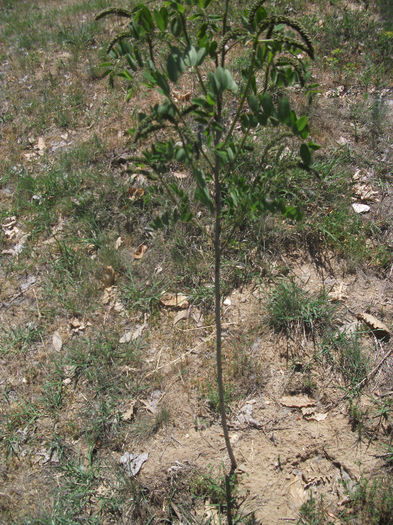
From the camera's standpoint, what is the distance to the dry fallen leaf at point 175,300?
357 centimetres

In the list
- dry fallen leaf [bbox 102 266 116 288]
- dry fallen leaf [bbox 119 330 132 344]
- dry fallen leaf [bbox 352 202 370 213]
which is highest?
dry fallen leaf [bbox 352 202 370 213]

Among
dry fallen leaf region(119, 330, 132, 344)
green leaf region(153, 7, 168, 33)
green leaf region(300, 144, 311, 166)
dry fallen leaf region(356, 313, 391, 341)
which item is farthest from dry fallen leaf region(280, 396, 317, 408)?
green leaf region(153, 7, 168, 33)

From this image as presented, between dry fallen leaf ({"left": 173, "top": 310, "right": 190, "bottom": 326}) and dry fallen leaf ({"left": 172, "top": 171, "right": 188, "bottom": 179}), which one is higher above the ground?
dry fallen leaf ({"left": 172, "top": 171, "right": 188, "bottom": 179})

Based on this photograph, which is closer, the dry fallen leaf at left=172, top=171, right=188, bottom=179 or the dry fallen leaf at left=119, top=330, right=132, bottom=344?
the dry fallen leaf at left=119, top=330, right=132, bottom=344

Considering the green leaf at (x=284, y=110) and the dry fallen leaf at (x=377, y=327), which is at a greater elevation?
the green leaf at (x=284, y=110)

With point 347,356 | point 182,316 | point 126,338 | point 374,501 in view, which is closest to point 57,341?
point 126,338

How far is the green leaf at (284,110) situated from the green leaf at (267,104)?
7 centimetres

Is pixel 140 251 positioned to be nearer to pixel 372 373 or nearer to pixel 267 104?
pixel 372 373

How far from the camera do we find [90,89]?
5789mm

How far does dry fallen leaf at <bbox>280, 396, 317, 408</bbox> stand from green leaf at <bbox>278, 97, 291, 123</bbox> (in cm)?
202

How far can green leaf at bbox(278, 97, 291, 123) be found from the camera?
58.5 inches

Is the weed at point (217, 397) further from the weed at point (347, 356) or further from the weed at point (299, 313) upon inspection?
the weed at point (347, 356)

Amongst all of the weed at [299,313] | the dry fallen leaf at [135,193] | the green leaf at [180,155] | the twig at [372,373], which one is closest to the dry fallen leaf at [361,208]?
the weed at [299,313]

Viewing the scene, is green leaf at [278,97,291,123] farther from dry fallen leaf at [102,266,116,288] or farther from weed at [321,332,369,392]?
dry fallen leaf at [102,266,116,288]
